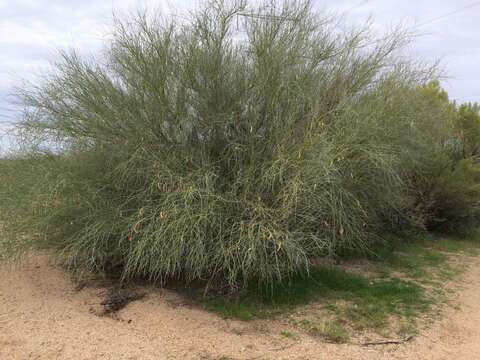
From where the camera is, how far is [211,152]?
6871 millimetres

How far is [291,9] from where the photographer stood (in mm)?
7379

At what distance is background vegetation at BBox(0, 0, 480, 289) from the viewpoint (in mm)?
5855

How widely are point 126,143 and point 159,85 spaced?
3.01ft

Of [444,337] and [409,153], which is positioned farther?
[409,153]

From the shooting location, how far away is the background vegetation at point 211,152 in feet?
19.2

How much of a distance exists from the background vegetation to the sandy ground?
538mm

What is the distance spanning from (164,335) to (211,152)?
8.47 feet

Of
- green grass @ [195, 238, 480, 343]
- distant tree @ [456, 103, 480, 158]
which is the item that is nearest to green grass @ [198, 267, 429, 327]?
green grass @ [195, 238, 480, 343]

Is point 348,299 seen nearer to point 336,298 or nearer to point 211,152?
point 336,298

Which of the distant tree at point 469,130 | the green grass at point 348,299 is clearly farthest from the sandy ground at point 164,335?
the distant tree at point 469,130

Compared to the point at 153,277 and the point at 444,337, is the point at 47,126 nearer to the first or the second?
the point at 153,277

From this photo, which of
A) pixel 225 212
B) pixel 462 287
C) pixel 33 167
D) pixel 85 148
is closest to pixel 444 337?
pixel 462 287

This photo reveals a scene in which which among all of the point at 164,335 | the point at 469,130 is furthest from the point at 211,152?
the point at 469,130

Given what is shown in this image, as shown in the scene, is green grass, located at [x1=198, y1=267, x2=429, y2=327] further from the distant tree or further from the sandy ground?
the distant tree
